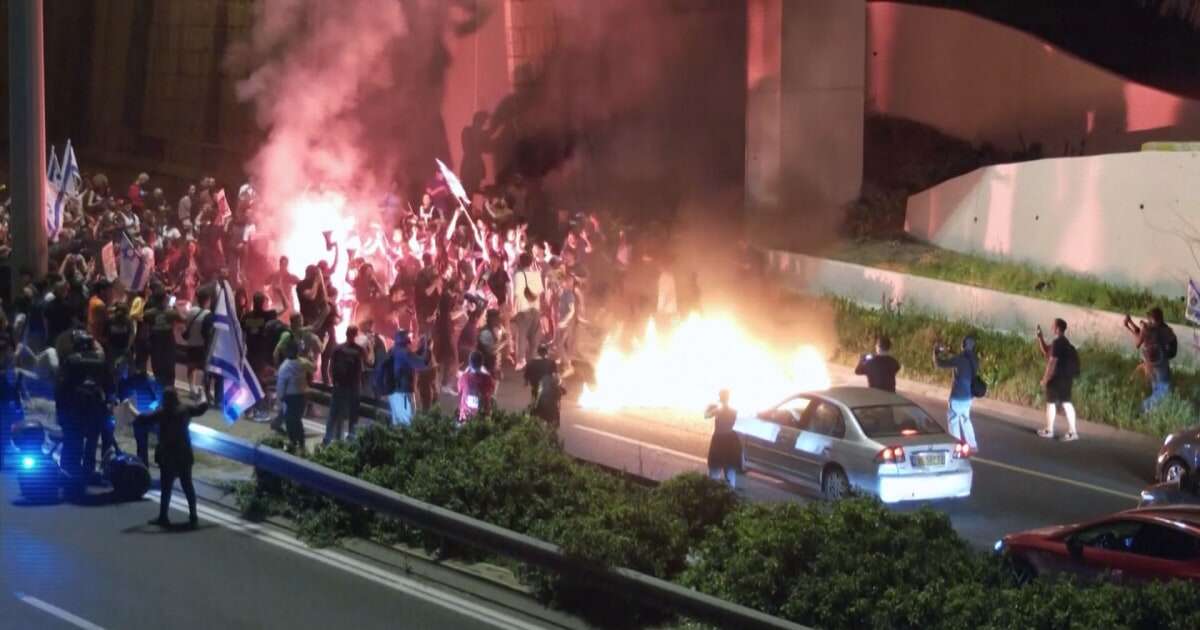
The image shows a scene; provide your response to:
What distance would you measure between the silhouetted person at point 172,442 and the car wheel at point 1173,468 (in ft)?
27.8

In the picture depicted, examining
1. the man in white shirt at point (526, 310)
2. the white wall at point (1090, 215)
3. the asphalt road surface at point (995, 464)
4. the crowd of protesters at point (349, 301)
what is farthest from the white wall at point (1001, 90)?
the man in white shirt at point (526, 310)

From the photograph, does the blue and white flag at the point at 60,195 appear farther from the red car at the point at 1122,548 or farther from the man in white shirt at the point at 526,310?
the red car at the point at 1122,548

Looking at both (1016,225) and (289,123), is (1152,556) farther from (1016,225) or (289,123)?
(289,123)

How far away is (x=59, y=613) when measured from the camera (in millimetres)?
10625

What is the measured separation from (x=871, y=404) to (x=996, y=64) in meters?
14.5

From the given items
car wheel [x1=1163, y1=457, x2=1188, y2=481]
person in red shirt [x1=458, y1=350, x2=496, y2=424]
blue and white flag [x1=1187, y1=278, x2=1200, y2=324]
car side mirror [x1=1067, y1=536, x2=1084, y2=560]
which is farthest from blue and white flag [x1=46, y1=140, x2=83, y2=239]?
car side mirror [x1=1067, y1=536, x2=1084, y2=560]

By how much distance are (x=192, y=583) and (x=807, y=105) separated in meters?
17.3

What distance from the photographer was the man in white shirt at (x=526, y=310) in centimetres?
1923

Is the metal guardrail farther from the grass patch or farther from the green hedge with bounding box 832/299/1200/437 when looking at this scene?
the grass patch

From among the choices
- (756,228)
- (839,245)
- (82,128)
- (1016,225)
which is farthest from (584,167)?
(82,128)

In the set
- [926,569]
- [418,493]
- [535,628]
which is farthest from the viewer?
Answer: [418,493]

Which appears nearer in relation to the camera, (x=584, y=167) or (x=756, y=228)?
(x=756, y=228)

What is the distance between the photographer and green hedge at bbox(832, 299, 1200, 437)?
1786 cm

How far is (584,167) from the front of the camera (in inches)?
1195
